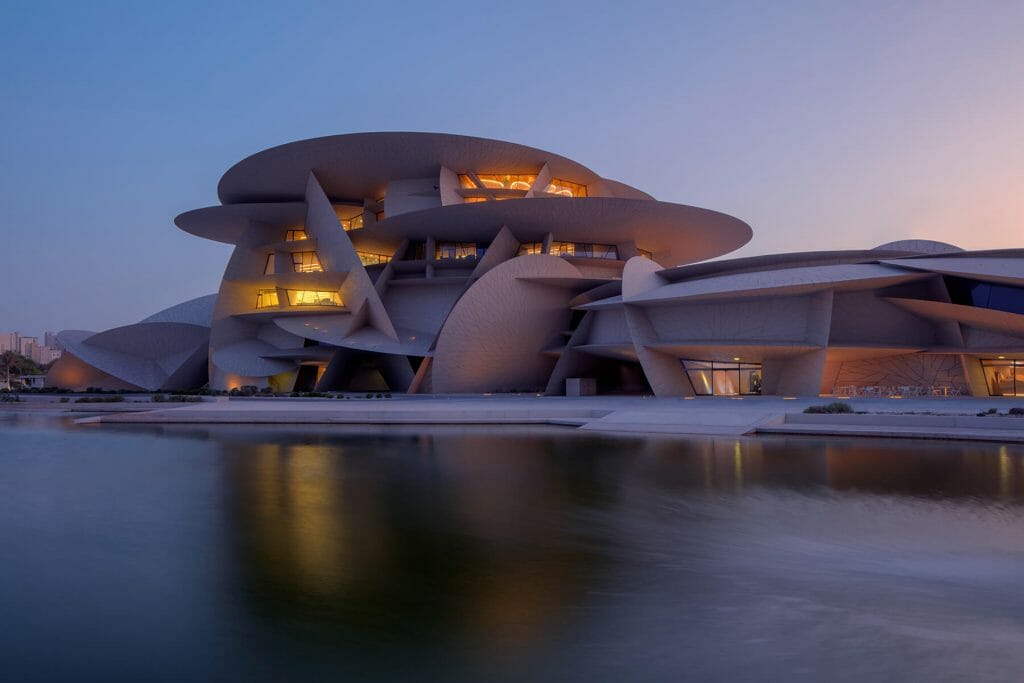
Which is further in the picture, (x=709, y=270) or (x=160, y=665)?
(x=709, y=270)

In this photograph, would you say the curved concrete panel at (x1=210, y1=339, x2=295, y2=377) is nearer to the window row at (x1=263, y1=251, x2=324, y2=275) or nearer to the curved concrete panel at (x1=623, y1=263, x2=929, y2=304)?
the window row at (x1=263, y1=251, x2=324, y2=275)

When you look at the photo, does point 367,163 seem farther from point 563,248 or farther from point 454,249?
point 563,248

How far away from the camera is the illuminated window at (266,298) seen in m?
45.0

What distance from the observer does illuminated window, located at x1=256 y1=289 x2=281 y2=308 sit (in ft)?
148

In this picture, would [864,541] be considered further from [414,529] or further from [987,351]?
[987,351]

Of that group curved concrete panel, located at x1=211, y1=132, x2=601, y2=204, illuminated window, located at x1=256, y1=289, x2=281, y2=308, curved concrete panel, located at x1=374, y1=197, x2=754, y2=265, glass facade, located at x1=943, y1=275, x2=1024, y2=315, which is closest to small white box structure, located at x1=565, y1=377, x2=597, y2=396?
curved concrete panel, located at x1=374, y1=197, x2=754, y2=265

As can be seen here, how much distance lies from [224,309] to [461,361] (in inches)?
735

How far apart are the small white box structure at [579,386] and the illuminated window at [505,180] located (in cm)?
1435

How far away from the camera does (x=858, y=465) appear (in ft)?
38.1

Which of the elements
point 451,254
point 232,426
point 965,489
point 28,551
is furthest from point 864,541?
point 451,254

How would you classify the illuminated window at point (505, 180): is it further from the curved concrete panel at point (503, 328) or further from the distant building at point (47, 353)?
the distant building at point (47, 353)

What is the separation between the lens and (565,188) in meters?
44.8

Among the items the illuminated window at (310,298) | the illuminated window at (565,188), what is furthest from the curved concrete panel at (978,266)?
the illuminated window at (310,298)

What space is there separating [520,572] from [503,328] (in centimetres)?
2866
